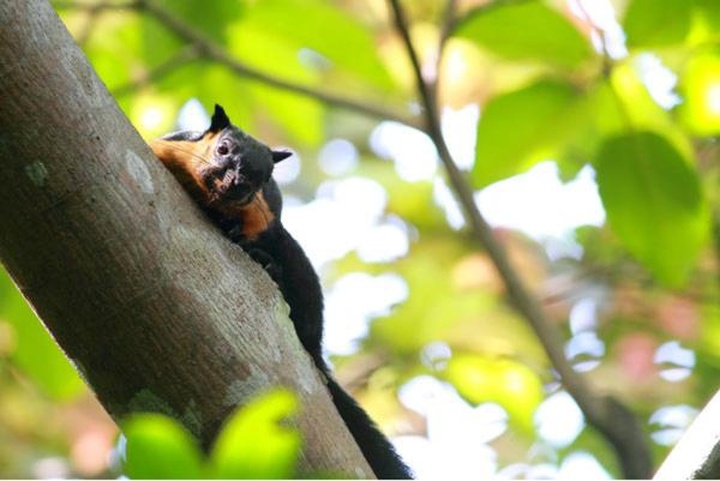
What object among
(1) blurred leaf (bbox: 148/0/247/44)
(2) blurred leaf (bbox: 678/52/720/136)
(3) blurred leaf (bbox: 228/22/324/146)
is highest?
(3) blurred leaf (bbox: 228/22/324/146)

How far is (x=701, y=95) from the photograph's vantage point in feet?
9.78

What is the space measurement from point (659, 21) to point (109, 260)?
128 cm

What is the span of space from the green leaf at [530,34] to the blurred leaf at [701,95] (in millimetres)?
289

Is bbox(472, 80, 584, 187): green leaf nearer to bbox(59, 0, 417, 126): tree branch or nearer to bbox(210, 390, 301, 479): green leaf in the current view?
bbox(59, 0, 417, 126): tree branch

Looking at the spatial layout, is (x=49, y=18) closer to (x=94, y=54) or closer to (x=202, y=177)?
(x=202, y=177)

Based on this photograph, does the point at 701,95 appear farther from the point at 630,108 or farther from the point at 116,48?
the point at 116,48

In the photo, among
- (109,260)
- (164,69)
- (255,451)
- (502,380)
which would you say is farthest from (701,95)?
(255,451)

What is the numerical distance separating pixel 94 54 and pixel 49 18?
5.07 feet

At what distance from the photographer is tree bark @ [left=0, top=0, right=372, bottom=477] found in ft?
5.75

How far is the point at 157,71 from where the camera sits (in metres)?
3.08

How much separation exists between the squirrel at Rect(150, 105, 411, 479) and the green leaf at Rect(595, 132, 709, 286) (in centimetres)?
66

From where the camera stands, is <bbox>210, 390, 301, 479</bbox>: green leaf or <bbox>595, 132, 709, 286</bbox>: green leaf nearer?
<bbox>210, 390, 301, 479</bbox>: green leaf

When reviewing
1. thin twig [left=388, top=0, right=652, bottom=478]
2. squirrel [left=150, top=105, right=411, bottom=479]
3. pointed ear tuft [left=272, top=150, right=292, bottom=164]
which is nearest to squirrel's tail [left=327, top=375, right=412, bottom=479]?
squirrel [left=150, top=105, right=411, bottom=479]

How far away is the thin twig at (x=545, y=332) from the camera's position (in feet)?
8.91
